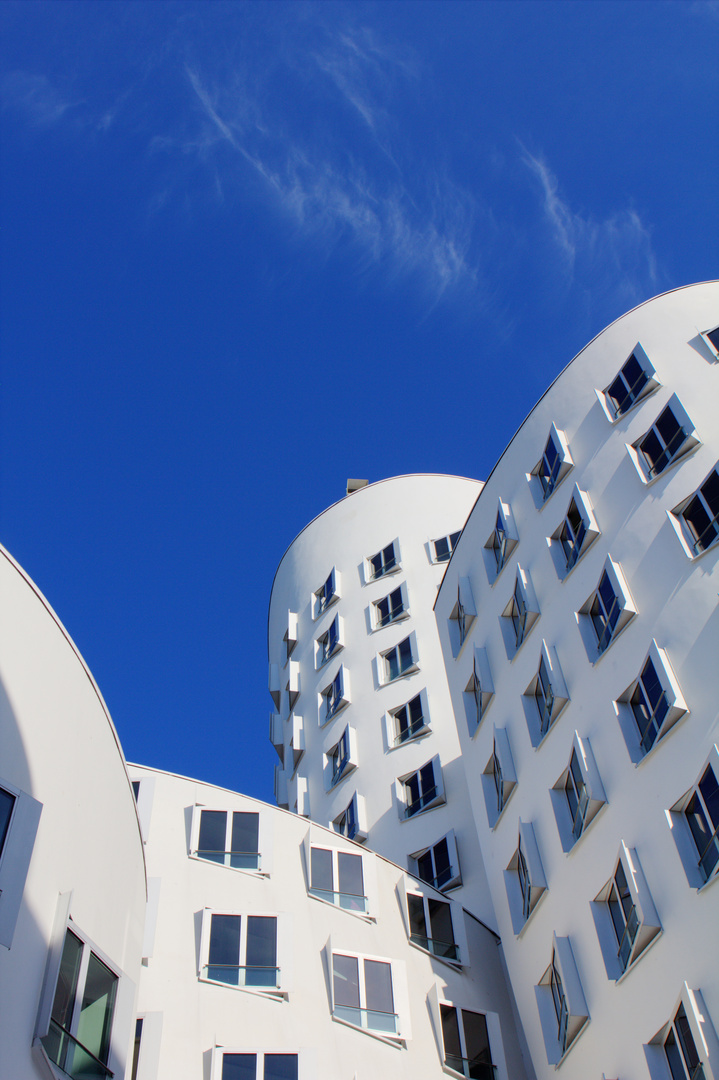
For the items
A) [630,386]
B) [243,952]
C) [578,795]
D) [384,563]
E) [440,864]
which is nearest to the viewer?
[578,795]

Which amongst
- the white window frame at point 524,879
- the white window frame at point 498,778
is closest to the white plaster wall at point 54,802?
the white window frame at point 524,879

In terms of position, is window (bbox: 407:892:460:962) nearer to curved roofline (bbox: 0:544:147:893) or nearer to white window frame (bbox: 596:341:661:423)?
curved roofline (bbox: 0:544:147:893)

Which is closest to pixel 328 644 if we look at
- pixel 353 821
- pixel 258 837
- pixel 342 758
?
pixel 342 758

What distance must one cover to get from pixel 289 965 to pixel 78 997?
8.89 metres

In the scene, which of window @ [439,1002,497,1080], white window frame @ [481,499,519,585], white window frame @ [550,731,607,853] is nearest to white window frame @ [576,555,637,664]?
white window frame @ [550,731,607,853]

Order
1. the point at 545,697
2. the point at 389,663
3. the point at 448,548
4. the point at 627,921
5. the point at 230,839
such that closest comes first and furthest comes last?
the point at 627,921 < the point at 545,697 < the point at 230,839 < the point at 389,663 < the point at 448,548

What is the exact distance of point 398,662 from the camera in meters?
31.3

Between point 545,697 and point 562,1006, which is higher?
point 545,697

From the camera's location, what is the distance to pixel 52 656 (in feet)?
39.2

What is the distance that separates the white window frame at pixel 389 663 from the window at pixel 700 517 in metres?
14.0

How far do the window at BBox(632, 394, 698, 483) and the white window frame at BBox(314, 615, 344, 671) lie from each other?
49.8ft

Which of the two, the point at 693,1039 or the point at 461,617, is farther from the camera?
the point at 461,617

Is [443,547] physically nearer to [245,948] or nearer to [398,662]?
[398,662]

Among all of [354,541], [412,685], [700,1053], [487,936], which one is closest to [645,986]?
[700,1053]
